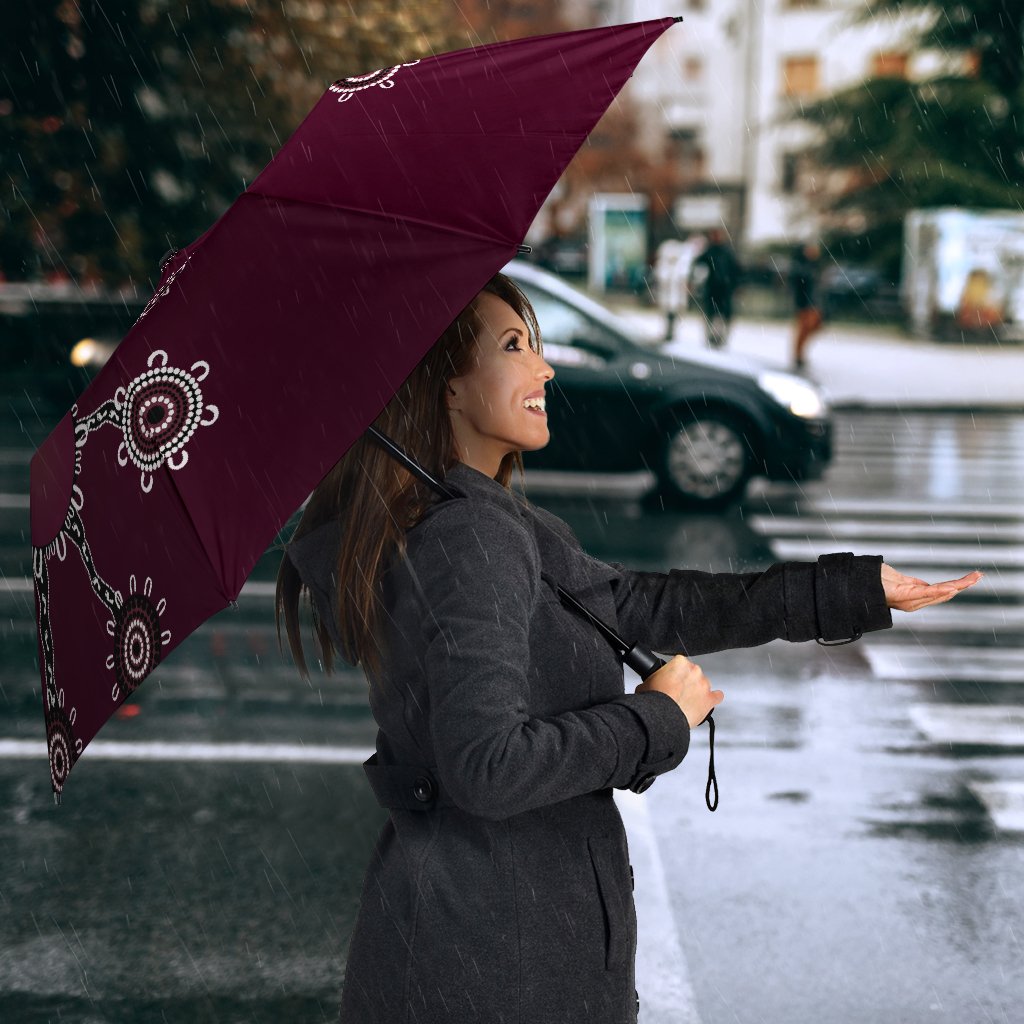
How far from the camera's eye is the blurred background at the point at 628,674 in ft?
13.9

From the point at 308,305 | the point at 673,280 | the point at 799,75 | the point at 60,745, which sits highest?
the point at 308,305

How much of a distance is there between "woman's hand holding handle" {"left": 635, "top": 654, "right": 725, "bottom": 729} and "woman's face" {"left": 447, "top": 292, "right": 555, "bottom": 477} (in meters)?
0.37

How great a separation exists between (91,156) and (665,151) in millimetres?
53020

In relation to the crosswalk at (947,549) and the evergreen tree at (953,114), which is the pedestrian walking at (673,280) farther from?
the evergreen tree at (953,114)

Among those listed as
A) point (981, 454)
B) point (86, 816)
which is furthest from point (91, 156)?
point (86, 816)

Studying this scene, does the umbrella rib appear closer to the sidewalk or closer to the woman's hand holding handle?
the woman's hand holding handle

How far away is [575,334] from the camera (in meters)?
11.3

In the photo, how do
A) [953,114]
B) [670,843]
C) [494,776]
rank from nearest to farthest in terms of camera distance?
[494,776], [670,843], [953,114]

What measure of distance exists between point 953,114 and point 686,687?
3418 cm

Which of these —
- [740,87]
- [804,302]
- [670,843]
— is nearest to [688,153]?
[740,87]

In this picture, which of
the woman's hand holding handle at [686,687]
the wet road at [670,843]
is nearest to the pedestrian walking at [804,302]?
the wet road at [670,843]

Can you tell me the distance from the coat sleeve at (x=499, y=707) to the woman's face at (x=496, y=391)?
0.64 feet

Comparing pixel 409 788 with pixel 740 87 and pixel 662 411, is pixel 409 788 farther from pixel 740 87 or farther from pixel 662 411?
pixel 740 87

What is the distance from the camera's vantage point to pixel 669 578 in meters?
2.59
